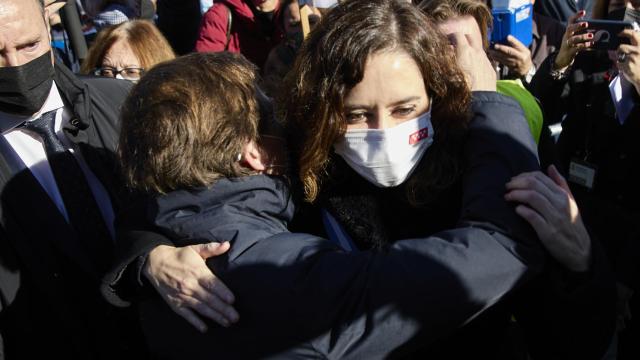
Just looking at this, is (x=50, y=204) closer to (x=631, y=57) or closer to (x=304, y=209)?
(x=304, y=209)

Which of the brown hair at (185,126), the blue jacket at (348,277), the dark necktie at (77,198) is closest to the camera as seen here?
the blue jacket at (348,277)

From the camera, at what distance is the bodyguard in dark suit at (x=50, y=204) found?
1.77m

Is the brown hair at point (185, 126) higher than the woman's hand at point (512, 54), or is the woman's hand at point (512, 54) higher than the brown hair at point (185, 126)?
the brown hair at point (185, 126)

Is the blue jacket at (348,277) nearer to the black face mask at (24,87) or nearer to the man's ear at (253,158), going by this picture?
the man's ear at (253,158)

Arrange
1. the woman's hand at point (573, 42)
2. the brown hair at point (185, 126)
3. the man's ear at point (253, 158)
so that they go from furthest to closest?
the woman's hand at point (573, 42) → the man's ear at point (253, 158) → the brown hair at point (185, 126)

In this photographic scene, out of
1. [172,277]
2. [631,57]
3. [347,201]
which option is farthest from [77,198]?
[631,57]

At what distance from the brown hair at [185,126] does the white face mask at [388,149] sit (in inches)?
10.2

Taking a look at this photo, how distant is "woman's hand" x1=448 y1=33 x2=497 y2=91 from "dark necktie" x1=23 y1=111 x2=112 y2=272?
4.08ft

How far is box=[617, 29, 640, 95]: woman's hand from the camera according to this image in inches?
95.9

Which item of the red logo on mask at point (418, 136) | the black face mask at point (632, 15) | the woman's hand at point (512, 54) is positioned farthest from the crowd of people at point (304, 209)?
the black face mask at point (632, 15)

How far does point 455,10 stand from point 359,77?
0.84 meters

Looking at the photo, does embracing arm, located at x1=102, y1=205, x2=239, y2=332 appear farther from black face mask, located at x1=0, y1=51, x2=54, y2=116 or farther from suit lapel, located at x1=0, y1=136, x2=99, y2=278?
black face mask, located at x1=0, y1=51, x2=54, y2=116

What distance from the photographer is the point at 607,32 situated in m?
2.58

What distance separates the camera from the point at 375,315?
1162mm
